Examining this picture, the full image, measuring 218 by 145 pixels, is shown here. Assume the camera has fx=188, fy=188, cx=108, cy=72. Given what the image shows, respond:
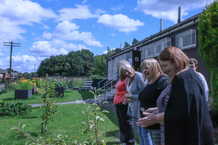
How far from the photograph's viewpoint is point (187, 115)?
1.38 metres

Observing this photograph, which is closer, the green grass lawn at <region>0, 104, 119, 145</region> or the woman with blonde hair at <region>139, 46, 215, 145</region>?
the woman with blonde hair at <region>139, 46, 215, 145</region>

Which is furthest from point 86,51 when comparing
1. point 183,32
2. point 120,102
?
point 120,102

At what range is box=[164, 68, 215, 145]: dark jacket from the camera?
54.2 inches

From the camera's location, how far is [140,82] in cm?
346

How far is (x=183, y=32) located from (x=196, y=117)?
26.6 feet

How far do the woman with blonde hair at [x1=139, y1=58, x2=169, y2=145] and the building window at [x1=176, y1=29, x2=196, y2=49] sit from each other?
5940 millimetres

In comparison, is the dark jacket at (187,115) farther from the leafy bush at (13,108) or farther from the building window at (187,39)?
the leafy bush at (13,108)

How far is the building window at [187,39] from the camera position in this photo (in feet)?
26.4

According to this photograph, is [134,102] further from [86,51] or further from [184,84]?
[86,51]

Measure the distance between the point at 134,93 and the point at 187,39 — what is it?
20.3 feet

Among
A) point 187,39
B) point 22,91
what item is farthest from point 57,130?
point 22,91

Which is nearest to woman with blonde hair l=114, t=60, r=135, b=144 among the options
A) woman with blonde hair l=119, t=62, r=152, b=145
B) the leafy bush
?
woman with blonde hair l=119, t=62, r=152, b=145

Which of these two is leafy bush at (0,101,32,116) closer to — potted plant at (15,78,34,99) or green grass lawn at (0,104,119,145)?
green grass lawn at (0,104,119,145)

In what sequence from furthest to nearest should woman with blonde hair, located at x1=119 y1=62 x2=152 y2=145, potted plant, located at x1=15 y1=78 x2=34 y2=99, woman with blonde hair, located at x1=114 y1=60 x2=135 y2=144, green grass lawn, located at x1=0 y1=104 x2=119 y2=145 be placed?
potted plant, located at x1=15 y1=78 x2=34 y2=99 → green grass lawn, located at x1=0 y1=104 x2=119 y2=145 → woman with blonde hair, located at x1=114 y1=60 x2=135 y2=144 → woman with blonde hair, located at x1=119 y1=62 x2=152 y2=145
